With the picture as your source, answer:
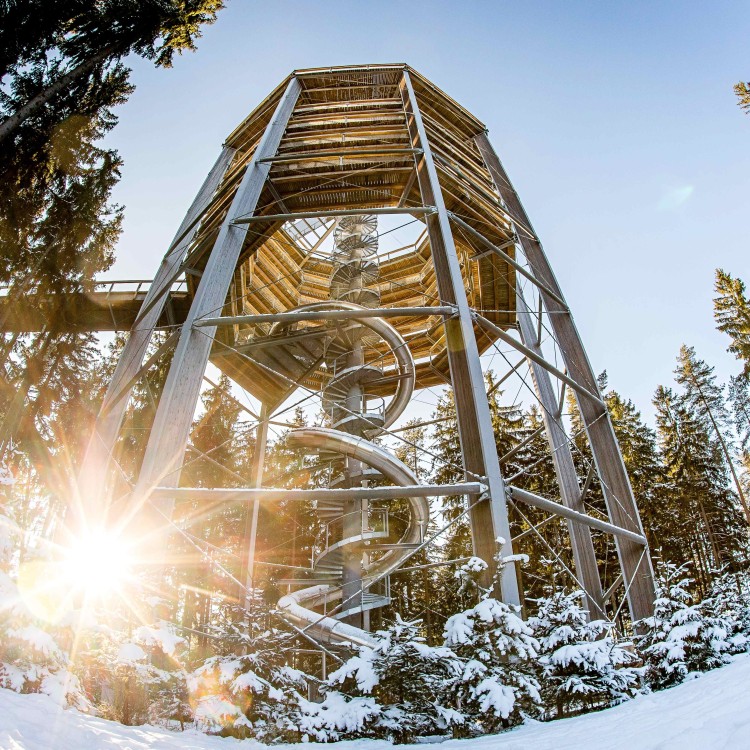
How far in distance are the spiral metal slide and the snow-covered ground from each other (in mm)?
4569

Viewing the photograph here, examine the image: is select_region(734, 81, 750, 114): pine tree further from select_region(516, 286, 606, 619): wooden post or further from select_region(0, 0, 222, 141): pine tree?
select_region(0, 0, 222, 141): pine tree

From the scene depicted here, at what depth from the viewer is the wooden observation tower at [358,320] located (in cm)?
679

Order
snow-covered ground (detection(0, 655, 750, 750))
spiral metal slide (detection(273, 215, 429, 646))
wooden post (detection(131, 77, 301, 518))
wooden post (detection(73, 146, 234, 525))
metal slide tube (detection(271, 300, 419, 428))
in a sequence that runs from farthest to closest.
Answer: metal slide tube (detection(271, 300, 419, 428))
spiral metal slide (detection(273, 215, 429, 646))
wooden post (detection(73, 146, 234, 525))
wooden post (detection(131, 77, 301, 518))
snow-covered ground (detection(0, 655, 750, 750))

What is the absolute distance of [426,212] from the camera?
8305mm

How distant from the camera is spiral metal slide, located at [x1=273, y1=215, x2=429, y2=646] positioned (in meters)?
9.77

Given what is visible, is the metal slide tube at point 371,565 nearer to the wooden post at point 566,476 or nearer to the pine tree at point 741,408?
Result: the wooden post at point 566,476

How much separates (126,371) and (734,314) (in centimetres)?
2088

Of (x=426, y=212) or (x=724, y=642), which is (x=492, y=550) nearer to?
(x=724, y=642)

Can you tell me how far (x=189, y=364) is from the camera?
7.14 meters

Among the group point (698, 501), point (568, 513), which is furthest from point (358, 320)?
point (698, 501)

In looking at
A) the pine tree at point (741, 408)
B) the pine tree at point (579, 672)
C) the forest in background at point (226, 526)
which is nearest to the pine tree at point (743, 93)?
the forest in background at point (226, 526)

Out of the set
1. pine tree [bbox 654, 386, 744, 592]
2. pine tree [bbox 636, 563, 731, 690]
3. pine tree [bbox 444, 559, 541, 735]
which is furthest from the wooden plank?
pine tree [bbox 654, 386, 744, 592]

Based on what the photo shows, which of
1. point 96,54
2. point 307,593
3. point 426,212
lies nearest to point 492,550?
point 426,212

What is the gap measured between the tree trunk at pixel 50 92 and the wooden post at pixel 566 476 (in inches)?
350
